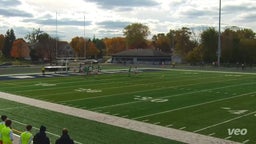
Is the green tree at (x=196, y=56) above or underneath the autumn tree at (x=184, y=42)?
underneath

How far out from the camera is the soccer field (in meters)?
13.9

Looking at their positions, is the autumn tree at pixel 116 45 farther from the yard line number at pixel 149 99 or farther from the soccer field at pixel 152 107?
the yard line number at pixel 149 99

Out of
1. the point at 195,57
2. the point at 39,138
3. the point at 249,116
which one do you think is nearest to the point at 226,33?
the point at 195,57

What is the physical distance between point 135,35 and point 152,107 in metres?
91.9

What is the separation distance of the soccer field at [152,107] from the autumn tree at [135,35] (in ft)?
266

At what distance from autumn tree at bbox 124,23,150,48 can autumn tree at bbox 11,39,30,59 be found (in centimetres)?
3027

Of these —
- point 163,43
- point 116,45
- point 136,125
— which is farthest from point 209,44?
point 136,125

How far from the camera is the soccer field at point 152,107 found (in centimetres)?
1388

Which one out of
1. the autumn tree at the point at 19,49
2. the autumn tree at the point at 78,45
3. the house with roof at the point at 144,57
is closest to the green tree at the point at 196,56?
the house with roof at the point at 144,57

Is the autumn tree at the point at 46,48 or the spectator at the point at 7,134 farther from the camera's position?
the autumn tree at the point at 46,48

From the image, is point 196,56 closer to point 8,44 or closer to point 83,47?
point 83,47

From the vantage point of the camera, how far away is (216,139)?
1272cm

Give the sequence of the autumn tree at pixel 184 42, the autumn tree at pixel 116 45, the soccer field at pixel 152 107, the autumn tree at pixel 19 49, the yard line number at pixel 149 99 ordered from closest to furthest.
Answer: the soccer field at pixel 152 107
the yard line number at pixel 149 99
the autumn tree at pixel 19 49
the autumn tree at pixel 184 42
the autumn tree at pixel 116 45

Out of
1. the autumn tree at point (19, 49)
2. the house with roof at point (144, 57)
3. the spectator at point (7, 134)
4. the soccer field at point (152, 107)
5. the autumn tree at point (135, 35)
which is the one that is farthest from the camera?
the autumn tree at point (135, 35)
